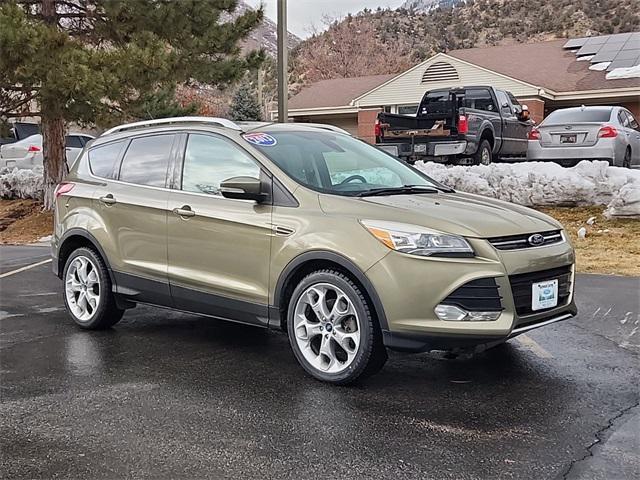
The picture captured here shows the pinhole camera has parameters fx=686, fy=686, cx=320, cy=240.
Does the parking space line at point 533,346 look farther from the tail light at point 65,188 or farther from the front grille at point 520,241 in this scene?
the tail light at point 65,188

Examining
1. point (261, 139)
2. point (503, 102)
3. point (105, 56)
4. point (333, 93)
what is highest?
point (333, 93)

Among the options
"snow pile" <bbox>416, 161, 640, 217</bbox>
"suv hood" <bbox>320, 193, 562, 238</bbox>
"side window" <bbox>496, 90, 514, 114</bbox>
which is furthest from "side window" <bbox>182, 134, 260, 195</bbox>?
"side window" <bbox>496, 90, 514, 114</bbox>

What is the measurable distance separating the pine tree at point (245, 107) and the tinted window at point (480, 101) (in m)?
20.3

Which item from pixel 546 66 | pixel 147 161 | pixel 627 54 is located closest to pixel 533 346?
pixel 147 161

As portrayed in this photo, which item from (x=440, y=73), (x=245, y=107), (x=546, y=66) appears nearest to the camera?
(x=546, y=66)

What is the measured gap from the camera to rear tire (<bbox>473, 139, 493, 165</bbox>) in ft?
43.4

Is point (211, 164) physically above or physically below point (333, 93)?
below

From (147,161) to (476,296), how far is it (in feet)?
10.5

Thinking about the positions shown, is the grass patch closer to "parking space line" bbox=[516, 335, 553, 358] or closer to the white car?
"parking space line" bbox=[516, 335, 553, 358]

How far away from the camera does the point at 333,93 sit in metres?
32.4

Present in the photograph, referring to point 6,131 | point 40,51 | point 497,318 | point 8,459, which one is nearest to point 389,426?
point 497,318

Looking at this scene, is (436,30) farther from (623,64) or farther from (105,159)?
(105,159)

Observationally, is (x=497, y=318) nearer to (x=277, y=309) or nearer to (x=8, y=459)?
(x=277, y=309)

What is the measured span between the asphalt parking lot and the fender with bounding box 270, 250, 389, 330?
497 millimetres
